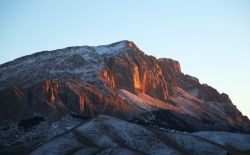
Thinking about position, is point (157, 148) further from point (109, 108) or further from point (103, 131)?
point (109, 108)

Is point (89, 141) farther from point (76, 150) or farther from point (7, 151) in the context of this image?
point (7, 151)

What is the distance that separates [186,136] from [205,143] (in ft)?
18.6

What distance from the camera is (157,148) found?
330 feet

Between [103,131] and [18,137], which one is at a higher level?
[103,131]

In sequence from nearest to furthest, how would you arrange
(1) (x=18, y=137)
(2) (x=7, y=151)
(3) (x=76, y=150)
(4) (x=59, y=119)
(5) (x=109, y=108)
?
(3) (x=76, y=150), (2) (x=7, y=151), (1) (x=18, y=137), (4) (x=59, y=119), (5) (x=109, y=108)

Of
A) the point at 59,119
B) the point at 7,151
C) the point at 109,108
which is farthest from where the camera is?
the point at 109,108

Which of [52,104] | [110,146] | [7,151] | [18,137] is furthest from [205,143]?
[52,104]

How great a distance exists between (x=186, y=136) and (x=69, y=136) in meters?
26.1

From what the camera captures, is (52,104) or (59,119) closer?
(59,119)

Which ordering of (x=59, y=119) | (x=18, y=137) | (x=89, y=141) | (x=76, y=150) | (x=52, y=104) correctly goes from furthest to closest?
(x=52, y=104) < (x=59, y=119) < (x=18, y=137) < (x=89, y=141) < (x=76, y=150)

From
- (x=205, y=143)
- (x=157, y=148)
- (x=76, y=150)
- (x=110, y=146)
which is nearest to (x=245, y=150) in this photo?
(x=205, y=143)

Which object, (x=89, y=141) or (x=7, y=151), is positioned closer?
(x=89, y=141)

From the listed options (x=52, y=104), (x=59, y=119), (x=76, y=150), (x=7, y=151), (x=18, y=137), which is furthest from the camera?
(x=52, y=104)

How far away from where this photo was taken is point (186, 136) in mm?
110625
